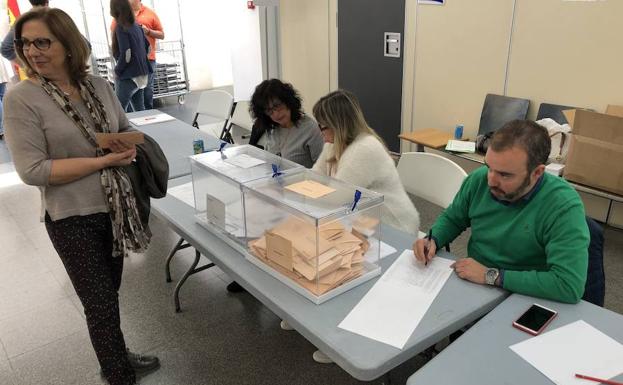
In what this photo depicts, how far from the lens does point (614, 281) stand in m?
2.84

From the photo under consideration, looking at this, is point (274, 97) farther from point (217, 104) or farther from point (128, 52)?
point (128, 52)

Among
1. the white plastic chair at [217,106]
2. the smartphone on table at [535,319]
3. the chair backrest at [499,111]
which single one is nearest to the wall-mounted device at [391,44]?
the chair backrest at [499,111]

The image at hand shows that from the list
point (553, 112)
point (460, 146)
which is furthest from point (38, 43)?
point (553, 112)

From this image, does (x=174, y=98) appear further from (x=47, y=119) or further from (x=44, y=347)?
(x=47, y=119)

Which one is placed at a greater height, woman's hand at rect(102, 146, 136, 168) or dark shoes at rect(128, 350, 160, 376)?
woman's hand at rect(102, 146, 136, 168)

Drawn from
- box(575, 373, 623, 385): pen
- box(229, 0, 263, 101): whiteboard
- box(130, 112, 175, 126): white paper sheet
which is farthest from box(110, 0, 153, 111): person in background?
box(575, 373, 623, 385): pen

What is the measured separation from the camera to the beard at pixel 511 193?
1.46 metres

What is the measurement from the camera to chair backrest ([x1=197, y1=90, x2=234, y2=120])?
412 cm

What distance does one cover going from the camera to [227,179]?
1.85 meters

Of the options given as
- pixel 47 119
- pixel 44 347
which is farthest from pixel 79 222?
pixel 44 347

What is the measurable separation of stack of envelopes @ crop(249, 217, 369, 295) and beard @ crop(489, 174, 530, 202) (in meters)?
0.45

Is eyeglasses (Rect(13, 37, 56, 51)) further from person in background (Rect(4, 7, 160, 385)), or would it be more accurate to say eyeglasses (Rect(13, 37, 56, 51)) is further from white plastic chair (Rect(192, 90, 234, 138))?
white plastic chair (Rect(192, 90, 234, 138))

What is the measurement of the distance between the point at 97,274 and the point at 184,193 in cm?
Result: 68

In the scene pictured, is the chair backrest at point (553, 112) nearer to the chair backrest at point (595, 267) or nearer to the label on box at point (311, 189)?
the chair backrest at point (595, 267)
